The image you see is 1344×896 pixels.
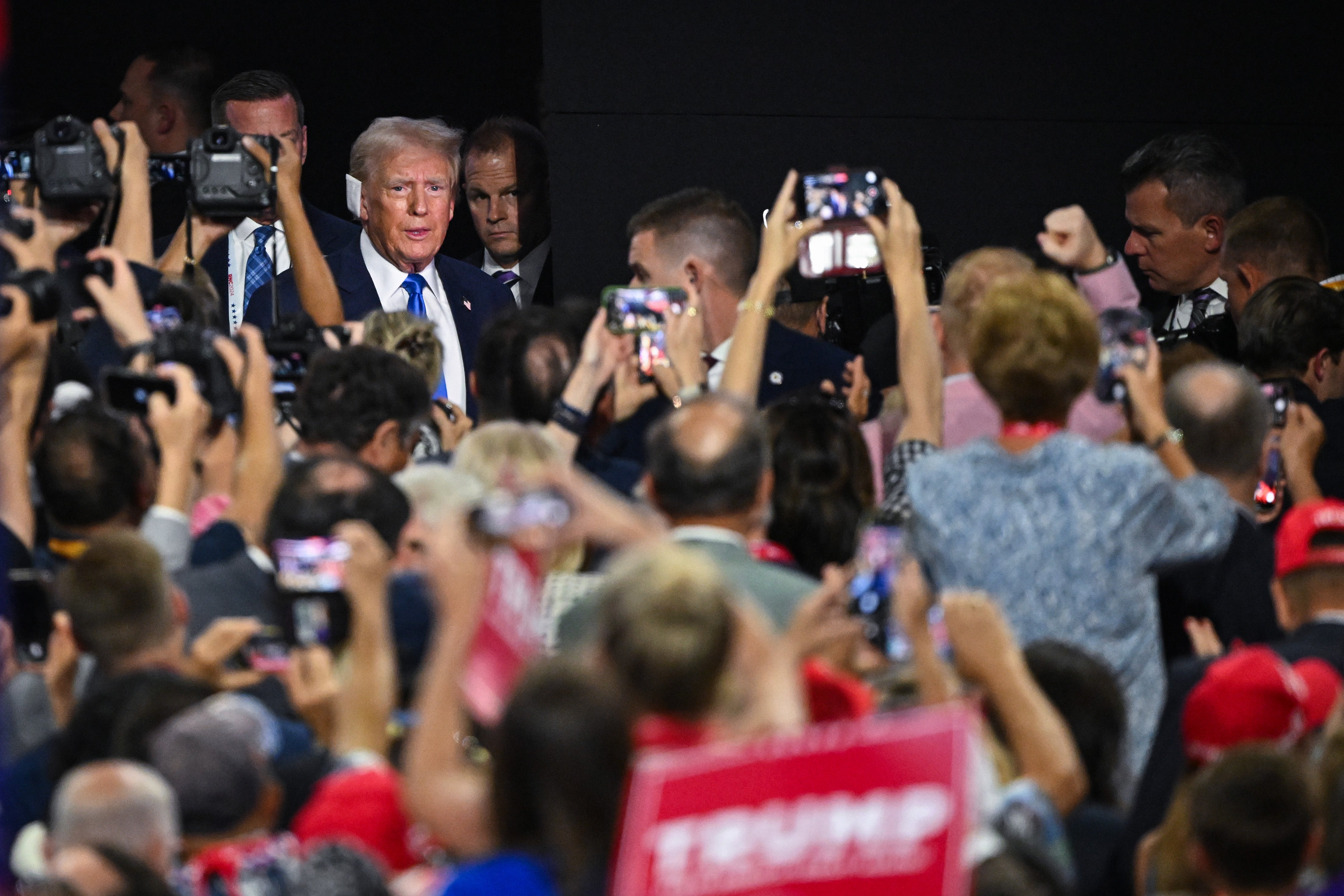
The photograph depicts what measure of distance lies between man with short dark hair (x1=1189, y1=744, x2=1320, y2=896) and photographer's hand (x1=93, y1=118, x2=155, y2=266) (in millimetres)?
3489

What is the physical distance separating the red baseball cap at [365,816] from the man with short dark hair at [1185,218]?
166 inches

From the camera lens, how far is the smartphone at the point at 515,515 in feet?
8.37

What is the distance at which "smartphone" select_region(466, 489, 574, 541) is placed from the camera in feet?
8.37

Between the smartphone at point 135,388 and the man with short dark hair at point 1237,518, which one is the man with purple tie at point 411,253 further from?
the man with short dark hair at point 1237,518

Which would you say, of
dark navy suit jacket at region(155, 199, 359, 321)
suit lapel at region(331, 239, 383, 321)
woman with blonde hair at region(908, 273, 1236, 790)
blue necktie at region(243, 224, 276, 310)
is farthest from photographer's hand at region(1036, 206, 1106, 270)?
blue necktie at region(243, 224, 276, 310)

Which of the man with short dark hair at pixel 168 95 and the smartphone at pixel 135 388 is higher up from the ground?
the man with short dark hair at pixel 168 95

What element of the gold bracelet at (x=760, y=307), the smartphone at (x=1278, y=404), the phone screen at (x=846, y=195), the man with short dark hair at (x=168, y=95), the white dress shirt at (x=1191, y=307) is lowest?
the smartphone at (x=1278, y=404)

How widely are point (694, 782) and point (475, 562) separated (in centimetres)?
49

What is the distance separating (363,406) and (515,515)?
1.76 meters

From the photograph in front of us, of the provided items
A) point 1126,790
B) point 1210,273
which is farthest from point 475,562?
point 1210,273

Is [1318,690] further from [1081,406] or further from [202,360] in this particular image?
[202,360]

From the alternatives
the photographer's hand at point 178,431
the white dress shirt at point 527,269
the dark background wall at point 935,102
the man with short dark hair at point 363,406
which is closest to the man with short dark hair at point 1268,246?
the dark background wall at point 935,102

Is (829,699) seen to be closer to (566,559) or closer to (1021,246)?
(566,559)

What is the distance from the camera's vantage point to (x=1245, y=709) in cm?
294
